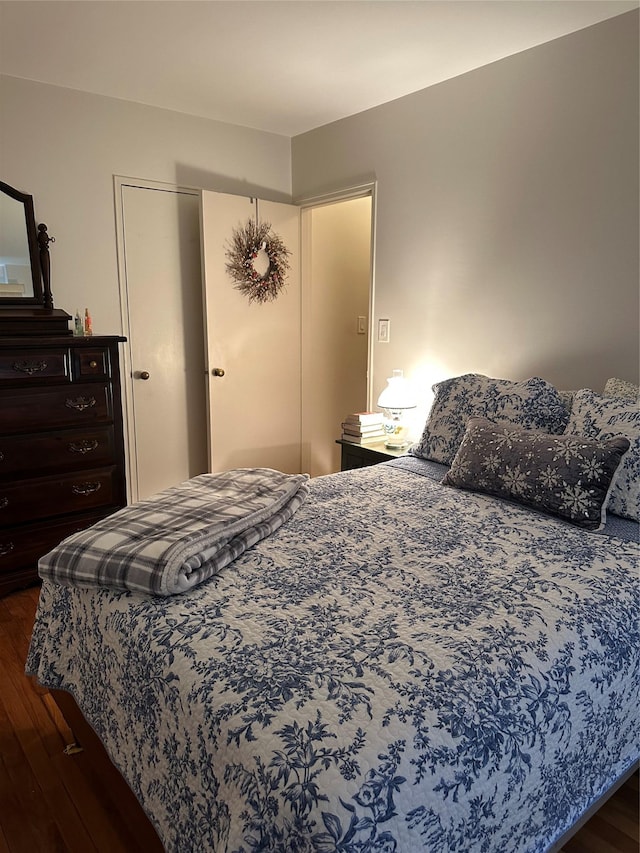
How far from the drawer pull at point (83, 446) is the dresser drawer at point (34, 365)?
0.31 m

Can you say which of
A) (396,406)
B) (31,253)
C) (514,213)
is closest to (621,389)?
(514,213)

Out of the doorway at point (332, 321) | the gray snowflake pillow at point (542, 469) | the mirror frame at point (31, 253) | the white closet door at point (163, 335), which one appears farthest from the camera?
the doorway at point (332, 321)

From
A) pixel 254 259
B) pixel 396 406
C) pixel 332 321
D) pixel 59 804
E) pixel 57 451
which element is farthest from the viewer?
pixel 332 321

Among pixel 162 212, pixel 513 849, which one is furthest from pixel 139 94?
pixel 513 849

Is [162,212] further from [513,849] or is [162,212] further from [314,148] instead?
[513,849]

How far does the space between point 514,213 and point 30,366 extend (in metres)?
2.39

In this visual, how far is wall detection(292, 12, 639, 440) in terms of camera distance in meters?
2.34

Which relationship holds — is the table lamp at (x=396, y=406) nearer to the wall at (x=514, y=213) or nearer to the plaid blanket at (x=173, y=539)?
the wall at (x=514, y=213)

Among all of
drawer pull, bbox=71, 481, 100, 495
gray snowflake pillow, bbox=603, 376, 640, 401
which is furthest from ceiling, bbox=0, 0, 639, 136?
drawer pull, bbox=71, 481, 100, 495

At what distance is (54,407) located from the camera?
2.70m

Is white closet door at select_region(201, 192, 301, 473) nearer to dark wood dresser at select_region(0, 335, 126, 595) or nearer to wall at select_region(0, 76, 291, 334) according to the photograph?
wall at select_region(0, 76, 291, 334)

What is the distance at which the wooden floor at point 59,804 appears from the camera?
147 cm

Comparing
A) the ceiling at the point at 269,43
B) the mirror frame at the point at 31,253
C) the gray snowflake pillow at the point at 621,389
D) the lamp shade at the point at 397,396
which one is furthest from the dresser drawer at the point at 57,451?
the gray snowflake pillow at the point at 621,389

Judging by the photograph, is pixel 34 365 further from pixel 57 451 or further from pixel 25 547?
pixel 25 547
